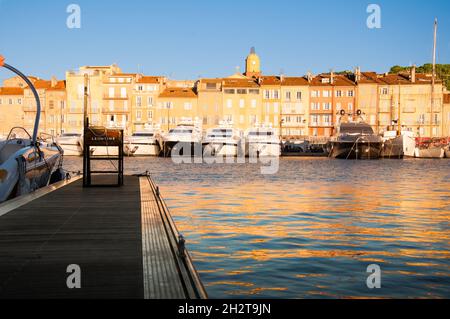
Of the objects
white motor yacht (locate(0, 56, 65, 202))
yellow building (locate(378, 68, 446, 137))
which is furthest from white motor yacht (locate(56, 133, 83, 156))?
white motor yacht (locate(0, 56, 65, 202))

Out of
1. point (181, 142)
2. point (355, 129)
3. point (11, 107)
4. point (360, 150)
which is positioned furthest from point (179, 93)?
point (360, 150)

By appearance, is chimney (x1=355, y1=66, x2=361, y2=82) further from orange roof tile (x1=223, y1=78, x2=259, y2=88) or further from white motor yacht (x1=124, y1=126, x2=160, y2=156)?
white motor yacht (x1=124, y1=126, x2=160, y2=156)

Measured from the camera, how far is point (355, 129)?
80.4m

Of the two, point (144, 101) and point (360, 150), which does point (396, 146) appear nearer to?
point (360, 150)

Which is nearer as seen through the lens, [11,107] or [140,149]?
[140,149]

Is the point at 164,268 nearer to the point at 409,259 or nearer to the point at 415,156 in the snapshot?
the point at 409,259

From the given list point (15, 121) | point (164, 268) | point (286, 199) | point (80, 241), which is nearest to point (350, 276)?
point (164, 268)

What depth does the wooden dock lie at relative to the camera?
7.90 m

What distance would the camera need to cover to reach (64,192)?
65.8 feet

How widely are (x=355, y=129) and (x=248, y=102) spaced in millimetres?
39830

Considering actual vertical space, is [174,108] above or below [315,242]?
above

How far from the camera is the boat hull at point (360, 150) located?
76812mm

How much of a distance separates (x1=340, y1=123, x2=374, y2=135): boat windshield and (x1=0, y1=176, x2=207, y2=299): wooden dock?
2570 inches

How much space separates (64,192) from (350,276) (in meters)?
11.3
